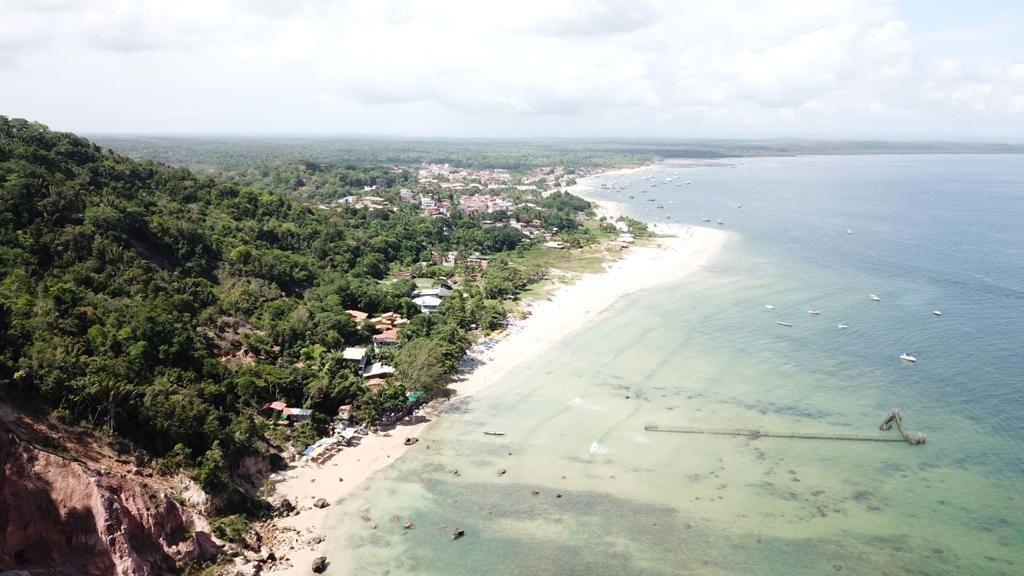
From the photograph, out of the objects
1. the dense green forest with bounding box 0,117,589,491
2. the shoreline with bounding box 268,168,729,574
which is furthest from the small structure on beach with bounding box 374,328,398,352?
the shoreline with bounding box 268,168,729,574

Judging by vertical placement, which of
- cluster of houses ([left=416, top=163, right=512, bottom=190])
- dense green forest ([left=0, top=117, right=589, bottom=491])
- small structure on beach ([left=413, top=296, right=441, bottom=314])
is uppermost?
cluster of houses ([left=416, top=163, right=512, bottom=190])

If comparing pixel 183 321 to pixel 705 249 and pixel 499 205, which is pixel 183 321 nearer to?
pixel 705 249

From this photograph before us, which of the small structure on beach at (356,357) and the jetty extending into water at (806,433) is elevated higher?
the small structure on beach at (356,357)

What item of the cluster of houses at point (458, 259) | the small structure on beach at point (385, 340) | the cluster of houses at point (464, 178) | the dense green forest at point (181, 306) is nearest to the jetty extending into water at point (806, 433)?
the dense green forest at point (181, 306)

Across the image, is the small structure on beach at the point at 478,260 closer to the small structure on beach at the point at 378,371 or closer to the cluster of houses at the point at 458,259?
the cluster of houses at the point at 458,259

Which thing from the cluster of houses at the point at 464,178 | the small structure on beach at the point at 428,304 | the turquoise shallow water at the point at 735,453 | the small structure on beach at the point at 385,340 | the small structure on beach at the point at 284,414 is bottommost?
the turquoise shallow water at the point at 735,453

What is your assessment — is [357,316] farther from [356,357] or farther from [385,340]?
[356,357]

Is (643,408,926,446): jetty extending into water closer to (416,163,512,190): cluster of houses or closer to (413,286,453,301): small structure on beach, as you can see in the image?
(413,286,453,301): small structure on beach

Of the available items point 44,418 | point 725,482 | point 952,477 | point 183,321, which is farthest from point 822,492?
point 183,321
